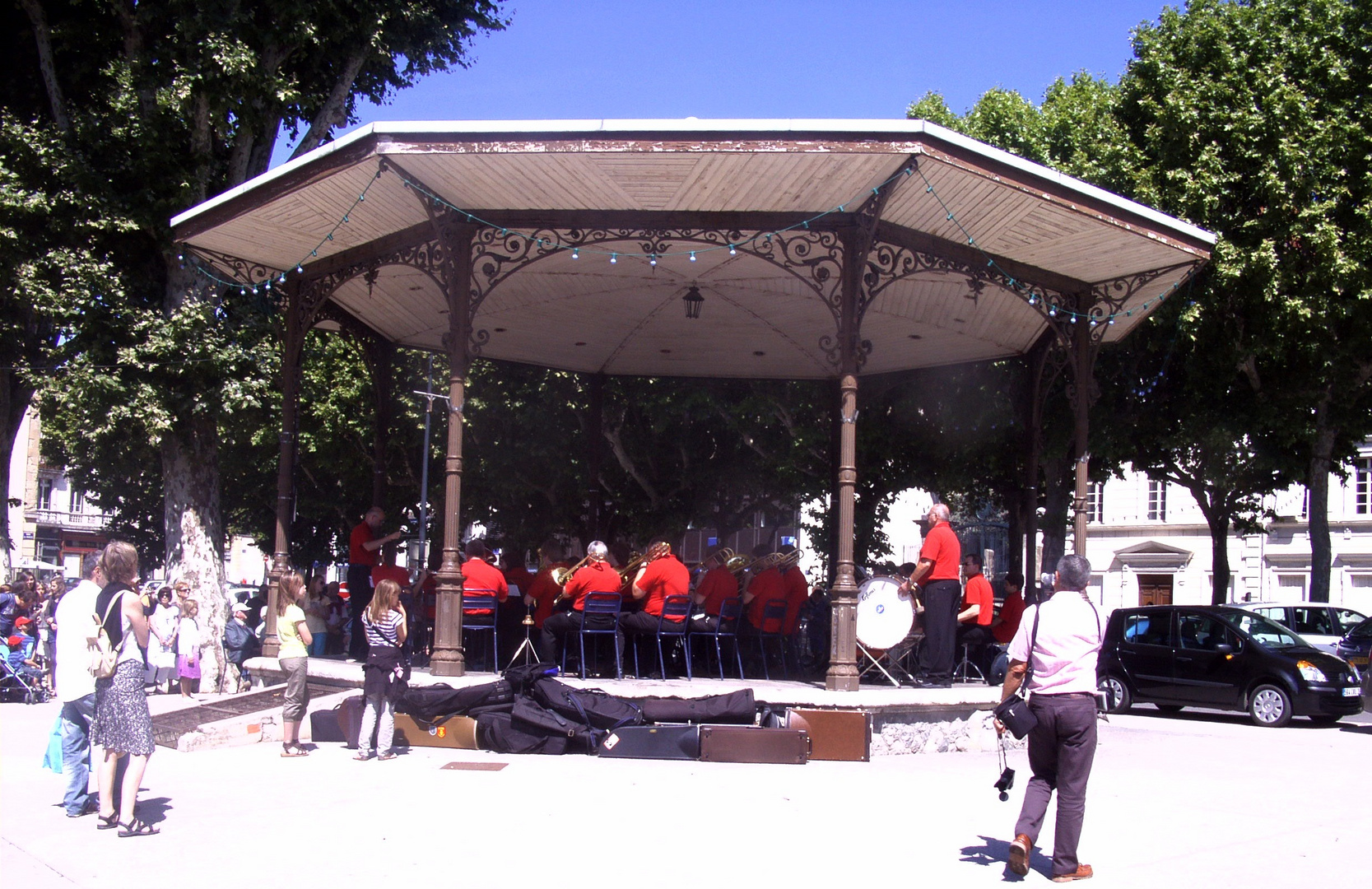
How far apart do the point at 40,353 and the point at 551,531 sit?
1459 centimetres

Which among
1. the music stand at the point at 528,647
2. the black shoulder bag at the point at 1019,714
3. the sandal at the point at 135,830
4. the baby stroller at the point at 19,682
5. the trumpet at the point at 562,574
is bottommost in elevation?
the baby stroller at the point at 19,682

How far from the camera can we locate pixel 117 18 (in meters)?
17.0

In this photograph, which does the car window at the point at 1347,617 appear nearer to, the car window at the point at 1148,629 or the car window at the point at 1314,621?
the car window at the point at 1314,621

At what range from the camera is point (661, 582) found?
11539mm

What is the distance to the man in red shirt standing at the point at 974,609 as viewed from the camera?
12.3m

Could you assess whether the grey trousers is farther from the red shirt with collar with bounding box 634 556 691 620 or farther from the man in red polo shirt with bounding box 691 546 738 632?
the man in red polo shirt with bounding box 691 546 738 632

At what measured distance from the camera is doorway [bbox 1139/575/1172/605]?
47.6m

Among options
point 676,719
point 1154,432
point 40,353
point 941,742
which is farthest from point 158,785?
point 1154,432

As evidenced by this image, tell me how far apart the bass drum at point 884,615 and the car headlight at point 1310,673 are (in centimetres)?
764

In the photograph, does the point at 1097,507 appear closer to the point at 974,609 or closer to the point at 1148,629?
the point at 1148,629

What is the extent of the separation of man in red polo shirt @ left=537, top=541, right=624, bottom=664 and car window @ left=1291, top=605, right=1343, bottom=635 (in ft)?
44.3

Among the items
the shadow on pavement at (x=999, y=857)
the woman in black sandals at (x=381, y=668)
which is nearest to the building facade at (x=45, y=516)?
the woman in black sandals at (x=381, y=668)

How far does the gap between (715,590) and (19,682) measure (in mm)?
10595

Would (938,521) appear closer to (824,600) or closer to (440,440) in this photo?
(824,600)
